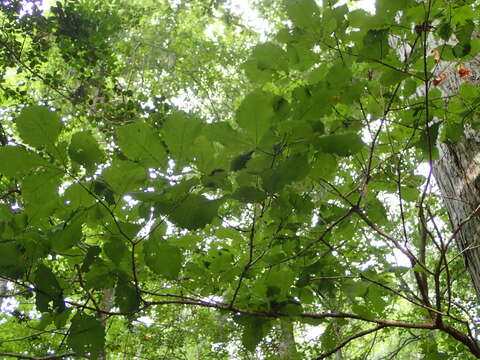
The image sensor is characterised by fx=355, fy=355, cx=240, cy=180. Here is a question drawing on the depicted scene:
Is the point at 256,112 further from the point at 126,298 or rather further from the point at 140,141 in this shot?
the point at 126,298

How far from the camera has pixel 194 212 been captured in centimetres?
57

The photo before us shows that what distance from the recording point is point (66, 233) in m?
0.62

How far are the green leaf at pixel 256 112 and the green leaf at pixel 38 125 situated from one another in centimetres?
26

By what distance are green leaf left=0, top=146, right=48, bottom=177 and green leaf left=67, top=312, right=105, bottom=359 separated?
33cm

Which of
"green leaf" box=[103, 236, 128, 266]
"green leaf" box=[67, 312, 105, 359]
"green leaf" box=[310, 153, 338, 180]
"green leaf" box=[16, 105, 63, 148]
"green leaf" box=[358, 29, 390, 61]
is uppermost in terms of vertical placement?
"green leaf" box=[358, 29, 390, 61]

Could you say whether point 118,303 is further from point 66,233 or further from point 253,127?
point 253,127

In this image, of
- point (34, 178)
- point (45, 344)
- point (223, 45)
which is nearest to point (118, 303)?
point (34, 178)

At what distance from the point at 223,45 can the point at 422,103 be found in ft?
22.1

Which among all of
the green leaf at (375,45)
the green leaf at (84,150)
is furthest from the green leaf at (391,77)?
the green leaf at (84,150)

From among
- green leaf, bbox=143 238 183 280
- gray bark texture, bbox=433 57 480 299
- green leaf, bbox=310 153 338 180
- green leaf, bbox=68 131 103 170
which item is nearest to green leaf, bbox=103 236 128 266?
green leaf, bbox=143 238 183 280

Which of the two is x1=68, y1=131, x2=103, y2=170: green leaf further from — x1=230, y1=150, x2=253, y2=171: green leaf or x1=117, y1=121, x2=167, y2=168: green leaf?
x1=230, y1=150, x2=253, y2=171: green leaf

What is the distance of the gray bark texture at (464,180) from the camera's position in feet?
4.50

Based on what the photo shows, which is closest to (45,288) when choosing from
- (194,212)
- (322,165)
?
(194,212)

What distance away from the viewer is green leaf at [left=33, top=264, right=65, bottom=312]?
0.63 meters
